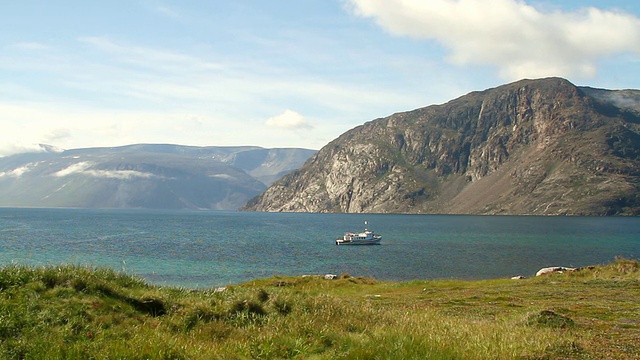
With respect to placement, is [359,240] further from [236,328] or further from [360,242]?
[236,328]

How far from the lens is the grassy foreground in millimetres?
11398

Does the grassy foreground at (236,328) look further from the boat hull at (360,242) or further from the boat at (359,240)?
the boat at (359,240)

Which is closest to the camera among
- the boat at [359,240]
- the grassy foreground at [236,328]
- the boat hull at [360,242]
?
the grassy foreground at [236,328]

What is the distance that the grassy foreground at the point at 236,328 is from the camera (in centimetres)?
1140

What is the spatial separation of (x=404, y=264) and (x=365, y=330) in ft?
216

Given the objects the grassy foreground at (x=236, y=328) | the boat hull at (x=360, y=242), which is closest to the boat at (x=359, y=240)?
the boat hull at (x=360, y=242)

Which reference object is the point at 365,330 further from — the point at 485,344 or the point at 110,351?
the point at 110,351

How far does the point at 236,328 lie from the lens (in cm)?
1421

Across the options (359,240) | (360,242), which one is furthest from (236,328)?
(359,240)

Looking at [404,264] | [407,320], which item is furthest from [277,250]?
[407,320]

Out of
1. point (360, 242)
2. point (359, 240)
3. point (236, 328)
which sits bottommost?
point (360, 242)

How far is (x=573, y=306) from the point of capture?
80.7 feet

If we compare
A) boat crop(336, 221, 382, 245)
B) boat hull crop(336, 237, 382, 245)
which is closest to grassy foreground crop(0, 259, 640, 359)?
boat hull crop(336, 237, 382, 245)

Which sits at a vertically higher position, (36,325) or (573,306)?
(36,325)
